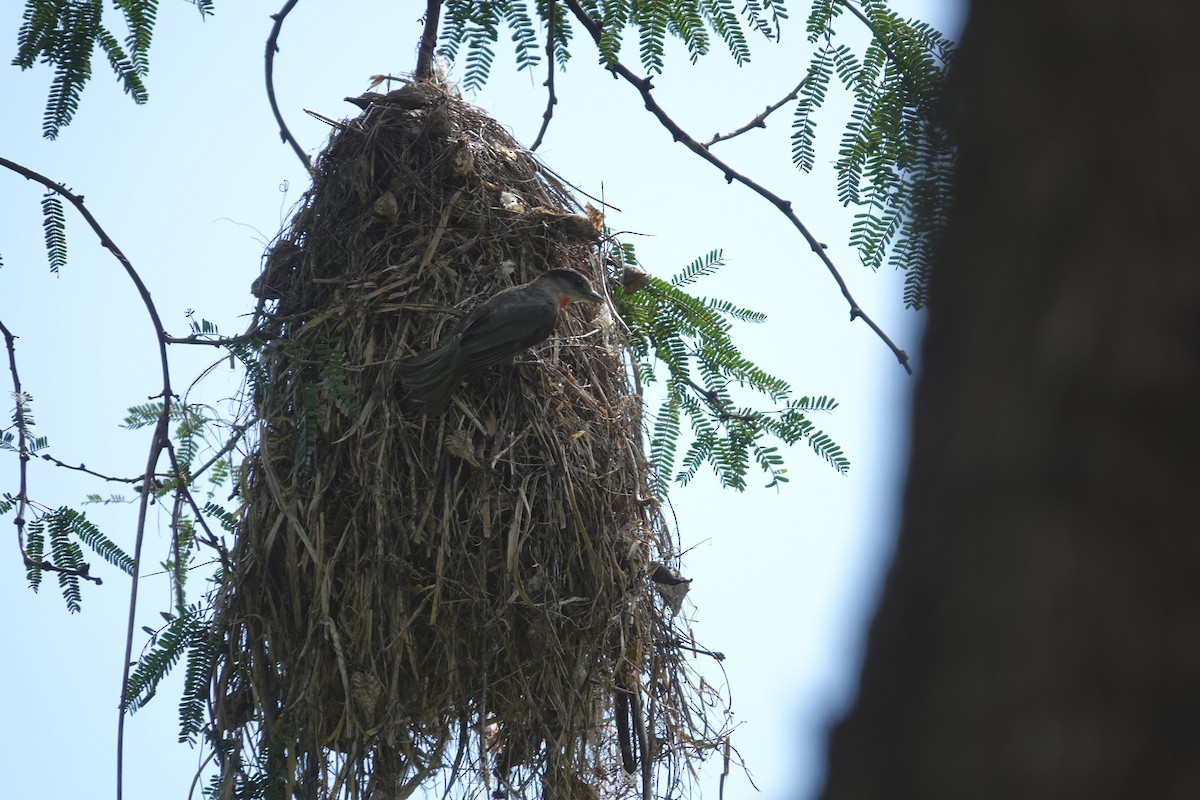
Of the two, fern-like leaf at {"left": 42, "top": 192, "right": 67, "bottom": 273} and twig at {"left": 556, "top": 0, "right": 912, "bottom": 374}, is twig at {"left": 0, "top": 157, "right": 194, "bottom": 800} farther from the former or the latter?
twig at {"left": 556, "top": 0, "right": 912, "bottom": 374}

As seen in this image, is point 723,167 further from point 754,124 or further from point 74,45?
point 74,45

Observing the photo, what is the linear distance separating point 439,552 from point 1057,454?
8.05 feet

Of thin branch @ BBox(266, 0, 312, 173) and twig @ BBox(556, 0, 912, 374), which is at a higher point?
thin branch @ BBox(266, 0, 312, 173)

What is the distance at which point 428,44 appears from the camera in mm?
4371

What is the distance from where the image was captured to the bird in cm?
333

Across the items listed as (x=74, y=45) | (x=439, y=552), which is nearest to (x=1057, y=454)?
(x=439, y=552)

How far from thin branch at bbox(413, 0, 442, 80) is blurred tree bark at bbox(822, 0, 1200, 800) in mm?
3575

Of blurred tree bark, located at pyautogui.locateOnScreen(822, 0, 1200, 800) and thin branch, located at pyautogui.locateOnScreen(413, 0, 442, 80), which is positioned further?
thin branch, located at pyautogui.locateOnScreen(413, 0, 442, 80)

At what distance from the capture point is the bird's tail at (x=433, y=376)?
334 cm

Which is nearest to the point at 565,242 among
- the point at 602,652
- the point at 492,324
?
the point at 492,324

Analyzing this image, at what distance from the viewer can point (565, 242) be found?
3.94 meters

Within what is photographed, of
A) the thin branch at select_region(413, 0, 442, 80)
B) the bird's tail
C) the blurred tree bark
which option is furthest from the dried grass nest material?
the blurred tree bark

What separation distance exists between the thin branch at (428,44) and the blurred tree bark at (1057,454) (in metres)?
3.58

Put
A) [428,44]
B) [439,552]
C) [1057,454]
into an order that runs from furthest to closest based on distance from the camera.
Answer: [428,44] → [439,552] → [1057,454]
